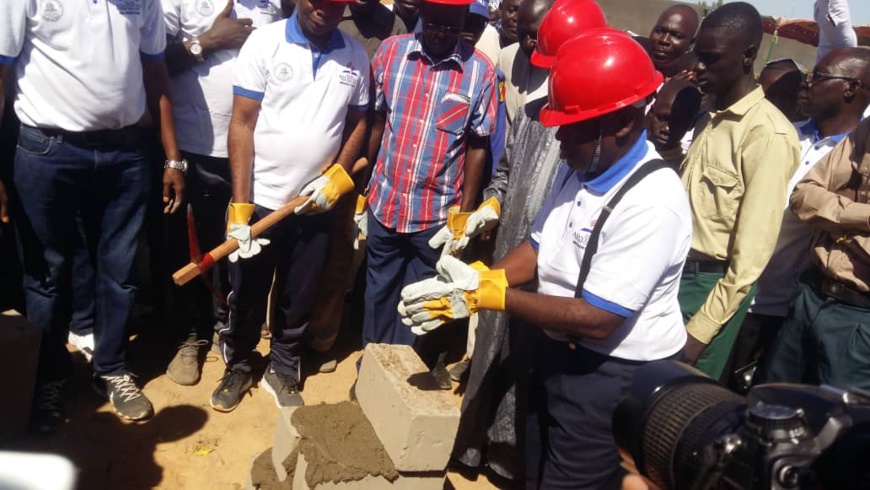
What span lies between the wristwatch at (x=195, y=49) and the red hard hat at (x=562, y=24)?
5.45 feet

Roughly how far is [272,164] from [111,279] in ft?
3.26

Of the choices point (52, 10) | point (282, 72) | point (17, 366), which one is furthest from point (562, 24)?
point (17, 366)

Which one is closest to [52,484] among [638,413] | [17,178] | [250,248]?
[638,413]

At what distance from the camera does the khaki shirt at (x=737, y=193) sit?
8.89 ft

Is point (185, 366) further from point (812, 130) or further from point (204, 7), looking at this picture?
point (812, 130)

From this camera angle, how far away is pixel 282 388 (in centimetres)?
387

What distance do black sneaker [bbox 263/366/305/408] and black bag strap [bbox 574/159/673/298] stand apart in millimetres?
2183

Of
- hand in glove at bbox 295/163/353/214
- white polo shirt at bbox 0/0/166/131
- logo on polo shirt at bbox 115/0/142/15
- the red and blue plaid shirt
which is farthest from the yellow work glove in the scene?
logo on polo shirt at bbox 115/0/142/15

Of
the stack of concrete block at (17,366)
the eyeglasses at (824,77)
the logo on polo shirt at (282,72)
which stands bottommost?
the stack of concrete block at (17,366)

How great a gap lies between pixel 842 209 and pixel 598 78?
1441mm

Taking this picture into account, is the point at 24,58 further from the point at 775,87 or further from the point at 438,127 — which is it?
the point at 775,87

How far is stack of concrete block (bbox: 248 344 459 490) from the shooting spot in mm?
2535

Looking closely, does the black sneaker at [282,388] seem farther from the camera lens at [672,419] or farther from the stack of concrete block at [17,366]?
the camera lens at [672,419]

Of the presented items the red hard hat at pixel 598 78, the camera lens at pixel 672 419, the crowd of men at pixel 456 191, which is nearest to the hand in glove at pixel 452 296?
the crowd of men at pixel 456 191
